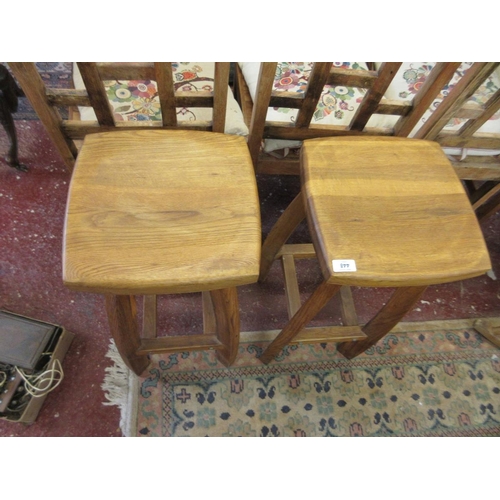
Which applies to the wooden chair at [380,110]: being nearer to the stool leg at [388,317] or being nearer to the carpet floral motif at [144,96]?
the carpet floral motif at [144,96]

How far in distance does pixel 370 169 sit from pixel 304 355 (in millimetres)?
751

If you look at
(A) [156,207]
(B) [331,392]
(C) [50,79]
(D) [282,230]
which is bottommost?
(B) [331,392]

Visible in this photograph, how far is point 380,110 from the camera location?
1021 mm

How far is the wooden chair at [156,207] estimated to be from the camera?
69 cm

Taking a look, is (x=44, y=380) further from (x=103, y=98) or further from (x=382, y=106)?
(x=382, y=106)

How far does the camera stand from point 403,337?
142 centimetres

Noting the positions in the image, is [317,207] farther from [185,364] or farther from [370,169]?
[185,364]

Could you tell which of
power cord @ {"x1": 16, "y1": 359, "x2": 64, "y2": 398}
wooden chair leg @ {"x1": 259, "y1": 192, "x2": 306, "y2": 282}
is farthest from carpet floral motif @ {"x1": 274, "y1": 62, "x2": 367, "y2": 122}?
power cord @ {"x1": 16, "y1": 359, "x2": 64, "y2": 398}

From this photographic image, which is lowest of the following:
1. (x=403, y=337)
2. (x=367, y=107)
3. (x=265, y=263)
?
(x=403, y=337)

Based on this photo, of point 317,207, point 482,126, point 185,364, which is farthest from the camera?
point 185,364

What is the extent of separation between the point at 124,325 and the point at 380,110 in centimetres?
90

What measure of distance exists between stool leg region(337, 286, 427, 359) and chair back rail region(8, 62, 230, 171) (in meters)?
0.67

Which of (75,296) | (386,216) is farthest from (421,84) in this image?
(75,296)
